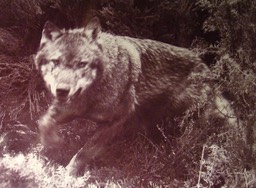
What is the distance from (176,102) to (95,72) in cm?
60

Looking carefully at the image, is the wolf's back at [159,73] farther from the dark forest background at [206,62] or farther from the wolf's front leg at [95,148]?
the wolf's front leg at [95,148]

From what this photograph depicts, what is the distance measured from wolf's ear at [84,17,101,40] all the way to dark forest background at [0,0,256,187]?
3 cm

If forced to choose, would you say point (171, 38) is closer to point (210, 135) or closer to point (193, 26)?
point (193, 26)

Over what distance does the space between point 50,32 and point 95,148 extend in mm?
881

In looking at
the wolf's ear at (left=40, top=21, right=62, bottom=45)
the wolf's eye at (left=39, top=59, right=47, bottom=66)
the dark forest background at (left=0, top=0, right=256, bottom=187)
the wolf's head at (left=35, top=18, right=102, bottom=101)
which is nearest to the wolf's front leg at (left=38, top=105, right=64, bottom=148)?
the dark forest background at (left=0, top=0, right=256, bottom=187)

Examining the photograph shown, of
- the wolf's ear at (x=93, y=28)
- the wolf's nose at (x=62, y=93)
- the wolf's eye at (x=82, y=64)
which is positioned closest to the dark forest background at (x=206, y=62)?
the wolf's ear at (x=93, y=28)

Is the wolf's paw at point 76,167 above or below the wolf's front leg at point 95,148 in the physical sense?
below

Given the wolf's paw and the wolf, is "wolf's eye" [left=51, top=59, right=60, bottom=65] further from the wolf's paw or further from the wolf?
the wolf's paw

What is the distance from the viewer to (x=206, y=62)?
3.26 meters

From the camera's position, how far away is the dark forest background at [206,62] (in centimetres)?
319

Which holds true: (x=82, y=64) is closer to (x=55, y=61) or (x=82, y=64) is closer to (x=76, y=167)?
(x=55, y=61)

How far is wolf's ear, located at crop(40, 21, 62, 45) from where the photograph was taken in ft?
10.9

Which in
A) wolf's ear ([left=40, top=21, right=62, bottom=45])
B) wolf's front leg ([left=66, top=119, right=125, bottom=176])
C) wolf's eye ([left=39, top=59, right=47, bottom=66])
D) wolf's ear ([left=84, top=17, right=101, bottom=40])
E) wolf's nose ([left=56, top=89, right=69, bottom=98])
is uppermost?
wolf's ear ([left=84, top=17, right=101, bottom=40])

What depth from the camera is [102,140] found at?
331cm
